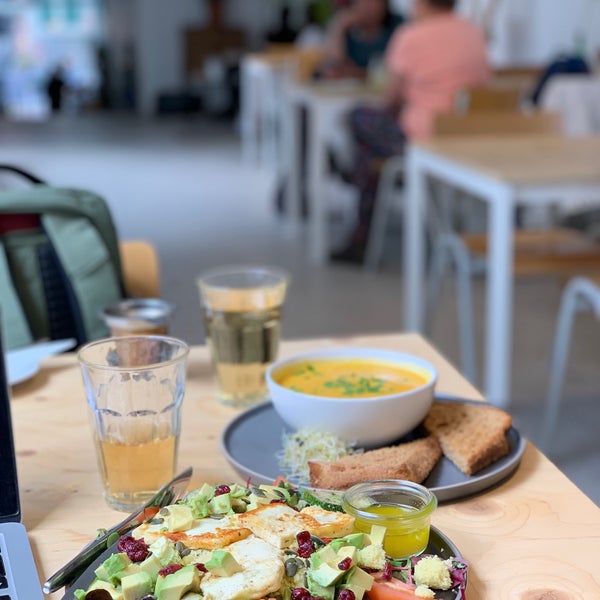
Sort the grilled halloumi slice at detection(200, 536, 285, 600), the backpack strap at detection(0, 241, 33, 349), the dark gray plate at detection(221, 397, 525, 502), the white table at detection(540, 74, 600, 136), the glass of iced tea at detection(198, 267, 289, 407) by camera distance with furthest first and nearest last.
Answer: the white table at detection(540, 74, 600, 136)
the backpack strap at detection(0, 241, 33, 349)
the glass of iced tea at detection(198, 267, 289, 407)
the dark gray plate at detection(221, 397, 525, 502)
the grilled halloumi slice at detection(200, 536, 285, 600)

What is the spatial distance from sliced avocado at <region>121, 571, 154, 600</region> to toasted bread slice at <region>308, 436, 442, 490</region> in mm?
212

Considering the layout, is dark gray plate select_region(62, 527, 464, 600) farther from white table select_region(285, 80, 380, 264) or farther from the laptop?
white table select_region(285, 80, 380, 264)

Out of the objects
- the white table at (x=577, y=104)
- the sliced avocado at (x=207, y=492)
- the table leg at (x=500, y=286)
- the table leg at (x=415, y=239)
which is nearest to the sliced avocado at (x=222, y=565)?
the sliced avocado at (x=207, y=492)

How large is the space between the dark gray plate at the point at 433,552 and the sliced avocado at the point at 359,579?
0.05m

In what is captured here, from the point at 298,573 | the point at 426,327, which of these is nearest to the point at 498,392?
the point at 426,327

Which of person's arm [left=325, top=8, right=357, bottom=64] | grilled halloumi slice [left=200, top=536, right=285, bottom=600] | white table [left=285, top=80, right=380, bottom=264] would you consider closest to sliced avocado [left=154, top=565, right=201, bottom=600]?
grilled halloumi slice [left=200, top=536, right=285, bottom=600]

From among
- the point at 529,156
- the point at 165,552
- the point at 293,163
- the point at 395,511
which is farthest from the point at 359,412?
the point at 293,163

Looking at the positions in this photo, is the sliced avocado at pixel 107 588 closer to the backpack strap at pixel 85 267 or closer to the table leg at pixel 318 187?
the backpack strap at pixel 85 267

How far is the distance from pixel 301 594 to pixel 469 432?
33 centimetres

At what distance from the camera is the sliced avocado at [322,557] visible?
0.62 m

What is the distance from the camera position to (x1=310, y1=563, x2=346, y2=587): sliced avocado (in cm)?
61

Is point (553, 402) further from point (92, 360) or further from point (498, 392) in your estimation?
point (92, 360)

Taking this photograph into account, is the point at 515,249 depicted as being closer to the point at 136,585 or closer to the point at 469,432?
the point at 469,432

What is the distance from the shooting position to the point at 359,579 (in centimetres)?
62
